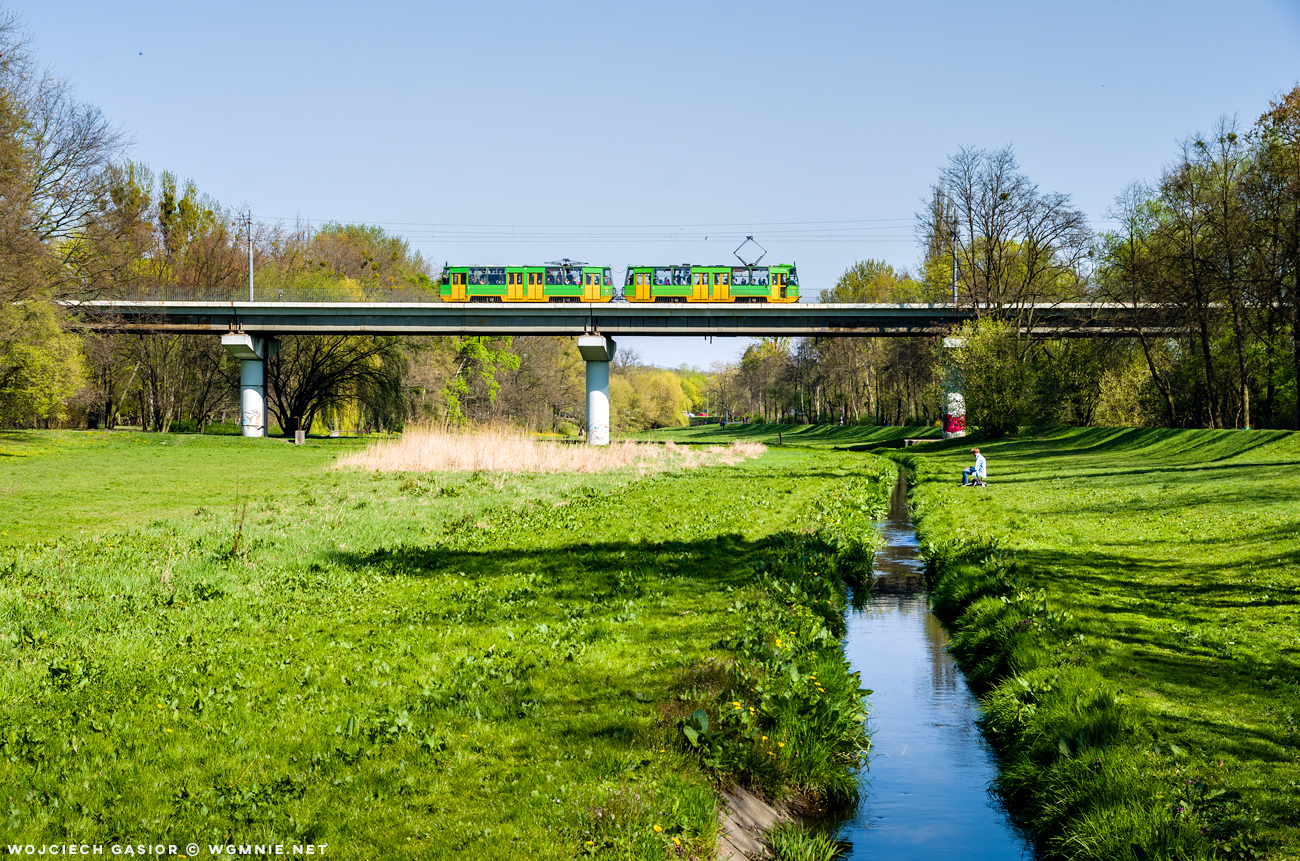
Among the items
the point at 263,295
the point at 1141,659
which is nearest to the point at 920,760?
the point at 1141,659

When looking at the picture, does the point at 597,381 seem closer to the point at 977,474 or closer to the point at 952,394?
the point at 952,394

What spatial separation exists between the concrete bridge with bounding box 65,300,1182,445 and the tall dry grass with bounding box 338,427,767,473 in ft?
86.0

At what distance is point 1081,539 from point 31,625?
17178 mm

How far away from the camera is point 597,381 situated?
69.3 meters

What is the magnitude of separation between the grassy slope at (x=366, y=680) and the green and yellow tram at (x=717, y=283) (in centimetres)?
4868

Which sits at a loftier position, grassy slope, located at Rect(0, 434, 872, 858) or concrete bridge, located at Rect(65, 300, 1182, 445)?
concrete bridge, located at Rect(65, 300, 1182, 445)

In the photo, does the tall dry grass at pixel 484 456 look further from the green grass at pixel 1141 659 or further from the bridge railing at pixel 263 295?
the bridge railing at pixel 263 295

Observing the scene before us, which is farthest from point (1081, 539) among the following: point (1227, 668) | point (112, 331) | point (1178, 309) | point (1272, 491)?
point (112, 331)

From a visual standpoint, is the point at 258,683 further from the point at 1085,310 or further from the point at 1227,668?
the point at 1085,310

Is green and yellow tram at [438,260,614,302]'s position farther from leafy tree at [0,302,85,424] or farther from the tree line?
leafy tree at [0,302,85,424]

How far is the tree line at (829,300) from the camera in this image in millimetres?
42375

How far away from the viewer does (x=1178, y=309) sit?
163 ft

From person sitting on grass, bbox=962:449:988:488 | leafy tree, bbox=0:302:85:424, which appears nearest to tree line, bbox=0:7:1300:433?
leafy tree, bbox=0:302:85:424

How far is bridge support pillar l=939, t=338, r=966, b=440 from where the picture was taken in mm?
61594
